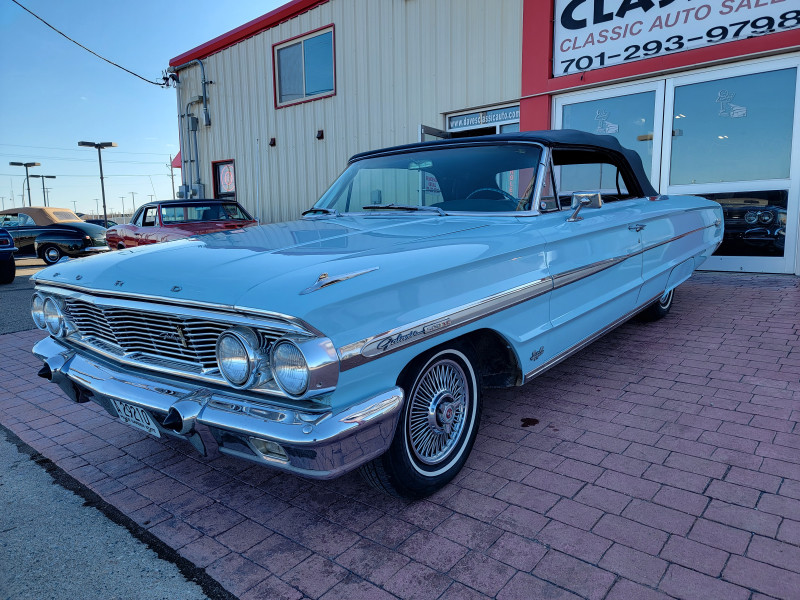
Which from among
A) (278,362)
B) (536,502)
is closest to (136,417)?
(278,362)

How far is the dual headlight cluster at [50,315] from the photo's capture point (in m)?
2.68

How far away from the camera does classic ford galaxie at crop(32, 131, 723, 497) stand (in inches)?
71.3

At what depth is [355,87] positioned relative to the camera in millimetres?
10156

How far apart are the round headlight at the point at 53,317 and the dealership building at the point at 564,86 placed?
229 inches

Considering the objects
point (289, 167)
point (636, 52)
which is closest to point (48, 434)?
point (636, 52)

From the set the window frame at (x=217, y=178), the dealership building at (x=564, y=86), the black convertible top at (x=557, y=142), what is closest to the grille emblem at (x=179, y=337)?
the black convertible top at (x=557, y=142)

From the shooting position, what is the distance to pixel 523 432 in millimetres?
2926

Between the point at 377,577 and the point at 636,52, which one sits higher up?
the point at 636,52

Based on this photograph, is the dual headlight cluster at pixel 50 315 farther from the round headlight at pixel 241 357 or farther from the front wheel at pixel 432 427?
the front wheel at pixel 432 427

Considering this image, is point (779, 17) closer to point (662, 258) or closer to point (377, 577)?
point (662, 258)

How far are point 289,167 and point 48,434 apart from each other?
9.26 m

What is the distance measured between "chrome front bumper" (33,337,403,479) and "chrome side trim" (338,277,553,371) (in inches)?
6.5

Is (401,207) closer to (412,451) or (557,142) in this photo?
(557,142)

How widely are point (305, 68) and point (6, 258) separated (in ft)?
21.7
